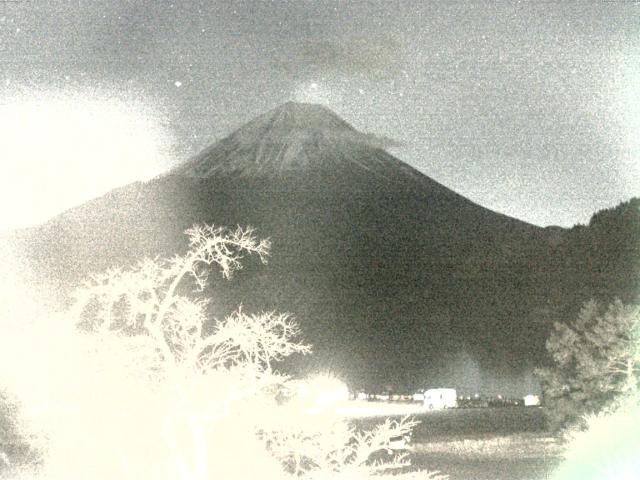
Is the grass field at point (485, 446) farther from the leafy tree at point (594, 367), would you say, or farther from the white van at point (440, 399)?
the white van at point (440, 399)

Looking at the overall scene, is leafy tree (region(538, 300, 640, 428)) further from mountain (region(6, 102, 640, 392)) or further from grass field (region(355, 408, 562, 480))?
mountain (region(6, 102, 640, 392))

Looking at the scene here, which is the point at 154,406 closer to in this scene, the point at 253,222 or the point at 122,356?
the point at 122,356

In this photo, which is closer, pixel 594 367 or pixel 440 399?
pixel 594 367

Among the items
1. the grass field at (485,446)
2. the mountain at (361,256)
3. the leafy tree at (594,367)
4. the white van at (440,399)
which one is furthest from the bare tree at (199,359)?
the mountain at (361,256)

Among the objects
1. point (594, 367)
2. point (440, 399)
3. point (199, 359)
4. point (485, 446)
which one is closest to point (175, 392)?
point (199, 359)

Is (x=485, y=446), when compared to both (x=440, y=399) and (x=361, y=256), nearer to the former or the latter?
(x=440, y=399)
